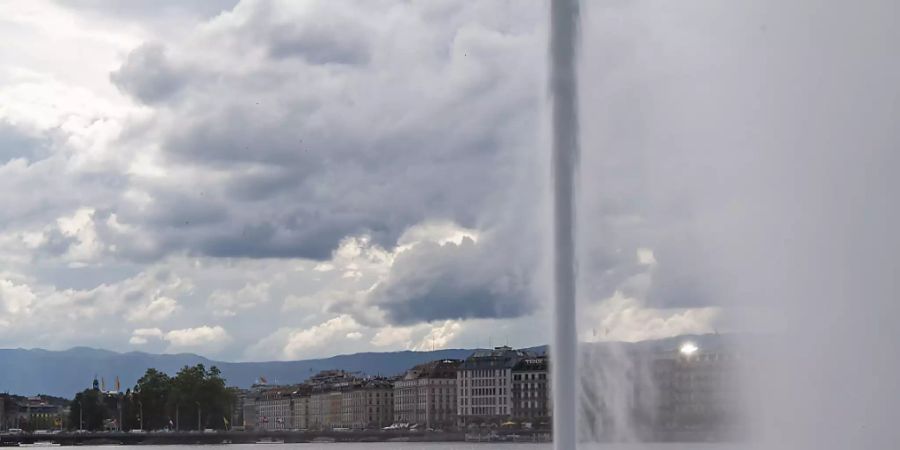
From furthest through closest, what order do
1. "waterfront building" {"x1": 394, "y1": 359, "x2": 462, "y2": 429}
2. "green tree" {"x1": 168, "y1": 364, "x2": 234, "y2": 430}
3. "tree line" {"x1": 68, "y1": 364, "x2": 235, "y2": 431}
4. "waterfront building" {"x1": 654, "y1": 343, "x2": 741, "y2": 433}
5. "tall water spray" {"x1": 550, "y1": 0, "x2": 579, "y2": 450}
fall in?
"waterfront building" {"x1": 394, "y1": 359, "x2": 462, "y2": 429}
"tree line" {"x1": 68, "y1": 364, "x2": 235, "y2": 431}
"green tree" {"x1": 168, "y1": 364, "x2": 234, "y2": 430}
"waterfront building" {"x1": 654, "y1": 343, "x2": 741, "y2": 433}
"tall water spray" {"x1": 550, "y1": 0, "x2": 579, "y2": 450}

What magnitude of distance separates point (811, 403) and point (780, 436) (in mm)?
1321

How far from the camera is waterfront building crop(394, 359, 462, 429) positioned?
611 feet

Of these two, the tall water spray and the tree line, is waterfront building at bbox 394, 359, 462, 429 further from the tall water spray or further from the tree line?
the tall water spray

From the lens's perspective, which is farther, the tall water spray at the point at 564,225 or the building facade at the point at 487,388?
the building facade at the point at 487,388

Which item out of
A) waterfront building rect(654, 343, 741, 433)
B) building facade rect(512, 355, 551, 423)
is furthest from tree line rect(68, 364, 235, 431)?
waterfront building rect(654, 343, 741, 433)

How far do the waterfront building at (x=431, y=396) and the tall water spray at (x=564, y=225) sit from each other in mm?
157907

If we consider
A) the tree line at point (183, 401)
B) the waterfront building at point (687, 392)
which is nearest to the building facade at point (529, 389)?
the tree line at point (183, 401)

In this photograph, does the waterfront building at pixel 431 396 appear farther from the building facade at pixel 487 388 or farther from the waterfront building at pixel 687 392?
the waterfront building at pixel 687 392

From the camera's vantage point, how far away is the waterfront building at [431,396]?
611 feet

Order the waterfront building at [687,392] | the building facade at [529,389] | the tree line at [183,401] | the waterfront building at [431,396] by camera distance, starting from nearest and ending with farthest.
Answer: the waterfront building at [687,392]
the tree line at [183,401]
the building facade at [529,389]
the waterfront building at [431,396]

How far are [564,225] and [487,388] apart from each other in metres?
153

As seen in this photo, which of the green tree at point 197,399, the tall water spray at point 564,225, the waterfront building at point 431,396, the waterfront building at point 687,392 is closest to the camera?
the tall water spray at point 564,225

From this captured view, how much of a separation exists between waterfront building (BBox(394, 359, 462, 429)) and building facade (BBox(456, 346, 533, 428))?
8.96 ft

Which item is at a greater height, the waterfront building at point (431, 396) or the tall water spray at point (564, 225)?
the tall water spray at point (564, 225)
